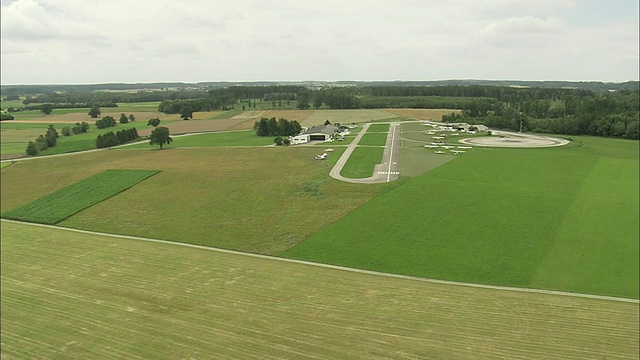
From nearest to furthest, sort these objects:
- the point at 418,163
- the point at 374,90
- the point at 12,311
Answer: the point at 12,311 → the point at 418,163 → the point at 374,90

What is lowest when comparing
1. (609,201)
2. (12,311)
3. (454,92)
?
(12,311)

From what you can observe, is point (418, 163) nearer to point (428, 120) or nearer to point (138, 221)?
point (138, 221)

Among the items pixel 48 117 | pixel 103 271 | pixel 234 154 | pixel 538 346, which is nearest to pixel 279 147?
pixel 234 154

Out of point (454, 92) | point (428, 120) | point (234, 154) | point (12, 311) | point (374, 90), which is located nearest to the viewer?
point (12, 311)

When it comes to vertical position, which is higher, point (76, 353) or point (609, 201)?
point (609, 201)

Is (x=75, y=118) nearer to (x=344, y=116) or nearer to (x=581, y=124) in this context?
(x=344, y=116)

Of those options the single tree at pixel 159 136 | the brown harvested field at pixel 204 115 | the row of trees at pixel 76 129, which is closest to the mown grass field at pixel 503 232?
the single tree at pixel 159 136

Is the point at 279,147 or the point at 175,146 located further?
the point at 175,146
